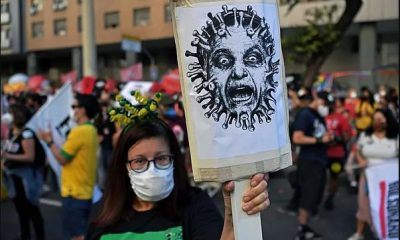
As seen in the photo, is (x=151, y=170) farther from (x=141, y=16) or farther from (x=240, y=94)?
(x=141, y=16)

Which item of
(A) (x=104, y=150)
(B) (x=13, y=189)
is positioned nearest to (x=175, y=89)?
(A) (x=104, y=150)

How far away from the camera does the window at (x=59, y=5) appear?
44794 millimetres

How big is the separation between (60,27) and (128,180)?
150 feet

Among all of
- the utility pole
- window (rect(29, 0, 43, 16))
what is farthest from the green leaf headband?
window (rect(29, 0, 43, 16))

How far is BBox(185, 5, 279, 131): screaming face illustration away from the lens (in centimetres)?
171

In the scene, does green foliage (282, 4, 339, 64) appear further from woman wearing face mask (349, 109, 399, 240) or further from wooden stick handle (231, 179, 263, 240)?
wooden stick handle (231, 179, 263, 240)

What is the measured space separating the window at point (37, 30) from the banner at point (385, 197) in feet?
148

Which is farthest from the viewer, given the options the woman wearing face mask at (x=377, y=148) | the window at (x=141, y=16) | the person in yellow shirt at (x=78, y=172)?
the window at (x=141, y=16)

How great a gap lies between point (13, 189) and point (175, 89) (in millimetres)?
7850

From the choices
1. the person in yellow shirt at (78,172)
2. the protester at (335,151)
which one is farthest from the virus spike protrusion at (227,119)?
the protester at (335,151)

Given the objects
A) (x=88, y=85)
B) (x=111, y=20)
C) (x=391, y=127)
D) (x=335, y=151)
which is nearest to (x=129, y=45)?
(x=88, y=85)

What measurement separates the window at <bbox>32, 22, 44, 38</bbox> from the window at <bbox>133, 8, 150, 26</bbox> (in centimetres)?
1035

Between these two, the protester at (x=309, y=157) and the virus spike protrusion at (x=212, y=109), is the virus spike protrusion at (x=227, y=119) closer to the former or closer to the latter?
the virus spike protrusion at (x=212, y=109)

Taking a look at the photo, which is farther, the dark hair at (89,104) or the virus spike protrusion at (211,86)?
the dark hair at (89,104)
